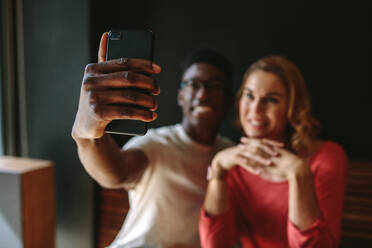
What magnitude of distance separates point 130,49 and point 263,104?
2.08ft

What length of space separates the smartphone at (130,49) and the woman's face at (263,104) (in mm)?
580

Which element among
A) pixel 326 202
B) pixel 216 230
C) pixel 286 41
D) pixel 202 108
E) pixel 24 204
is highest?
pixel 286 41

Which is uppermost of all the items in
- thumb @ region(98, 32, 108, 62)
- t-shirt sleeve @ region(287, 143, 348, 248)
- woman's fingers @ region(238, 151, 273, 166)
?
thumb @ region(98, 32, 108, 62)

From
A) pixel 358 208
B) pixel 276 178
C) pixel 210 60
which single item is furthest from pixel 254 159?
pixel 358 208

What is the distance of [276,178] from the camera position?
1.08m

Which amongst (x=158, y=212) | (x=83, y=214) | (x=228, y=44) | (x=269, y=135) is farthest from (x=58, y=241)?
(x=228, y=44)

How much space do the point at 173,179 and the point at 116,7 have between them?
4.24 feet

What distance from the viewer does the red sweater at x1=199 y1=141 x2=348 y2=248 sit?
0.91 meters

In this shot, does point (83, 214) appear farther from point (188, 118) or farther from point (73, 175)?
point (188, 118)

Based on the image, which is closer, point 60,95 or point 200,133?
point 200,133

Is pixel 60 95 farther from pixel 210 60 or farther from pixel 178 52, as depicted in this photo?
pixel 210 60

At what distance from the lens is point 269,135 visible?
1.09m

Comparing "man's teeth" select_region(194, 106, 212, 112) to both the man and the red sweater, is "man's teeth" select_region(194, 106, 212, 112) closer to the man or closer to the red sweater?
the man

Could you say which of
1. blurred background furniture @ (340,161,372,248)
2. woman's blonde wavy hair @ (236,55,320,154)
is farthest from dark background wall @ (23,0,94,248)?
blurred background furniture @ (340,161,372,248)
